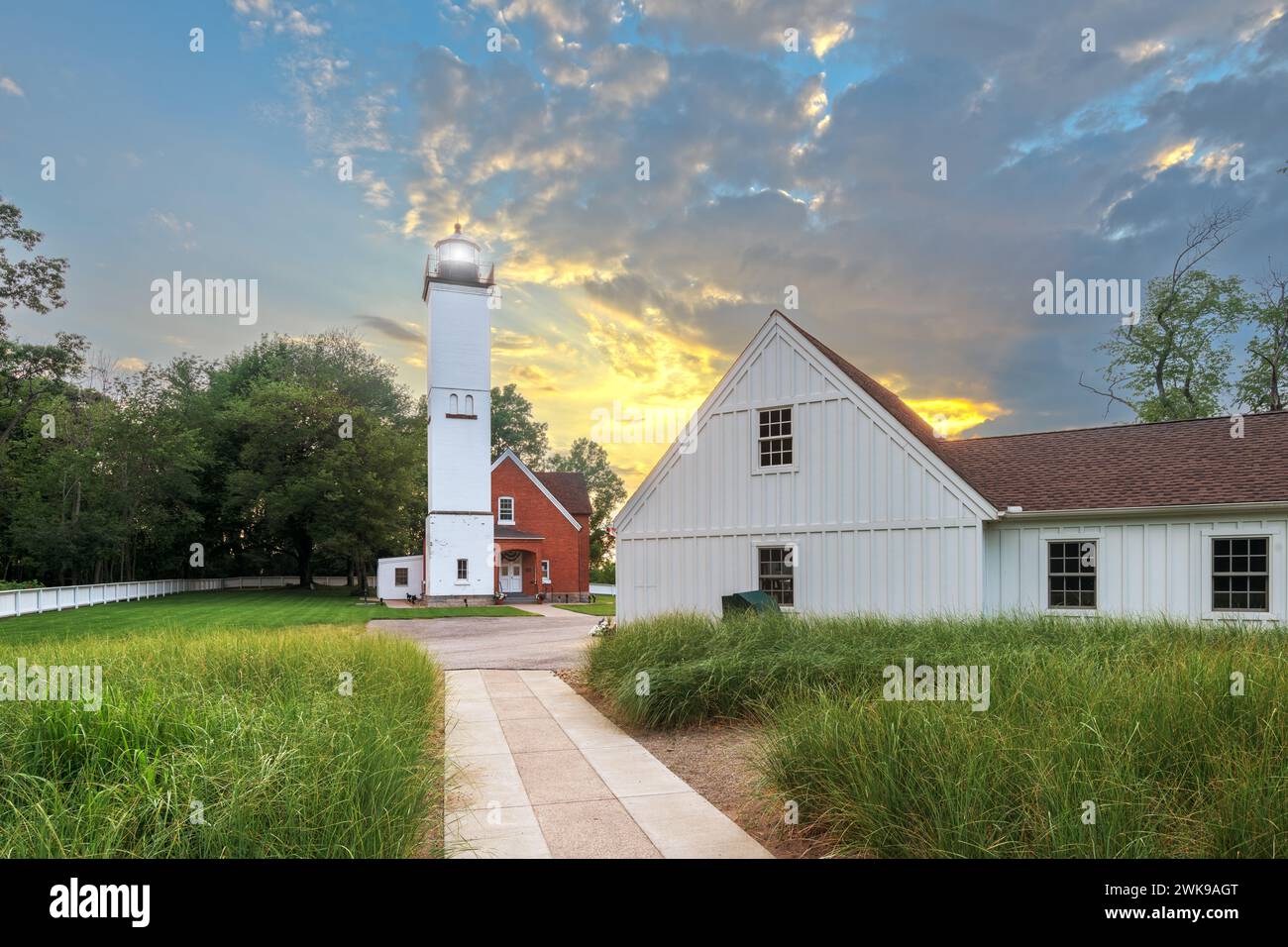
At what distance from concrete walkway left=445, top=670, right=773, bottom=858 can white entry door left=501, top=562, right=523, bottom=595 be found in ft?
103

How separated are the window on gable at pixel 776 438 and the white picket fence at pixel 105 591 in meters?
27.5

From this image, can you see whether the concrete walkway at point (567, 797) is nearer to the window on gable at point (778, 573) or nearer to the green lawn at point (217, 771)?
the green lawn at point (217, 771)

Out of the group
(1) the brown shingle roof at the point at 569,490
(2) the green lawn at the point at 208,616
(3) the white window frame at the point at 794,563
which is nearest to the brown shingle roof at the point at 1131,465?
(3) the white window frame at the point at 794,563

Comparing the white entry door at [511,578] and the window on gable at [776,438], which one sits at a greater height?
the window on gable at [776,438]

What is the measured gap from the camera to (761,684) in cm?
832

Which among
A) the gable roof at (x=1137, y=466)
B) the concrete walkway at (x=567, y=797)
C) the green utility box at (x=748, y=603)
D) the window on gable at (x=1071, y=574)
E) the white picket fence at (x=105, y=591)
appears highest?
the gable roof at (x=1137, y=466)

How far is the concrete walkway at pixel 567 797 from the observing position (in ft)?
15.6

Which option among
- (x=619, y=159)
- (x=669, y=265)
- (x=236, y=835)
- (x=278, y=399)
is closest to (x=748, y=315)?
(x=669, y=265)

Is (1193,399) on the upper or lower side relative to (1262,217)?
lower

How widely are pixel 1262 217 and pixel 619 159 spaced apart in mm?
27430

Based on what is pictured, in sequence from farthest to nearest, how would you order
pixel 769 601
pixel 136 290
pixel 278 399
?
pixel 278 399, pixel 136 290, pixel 769 601

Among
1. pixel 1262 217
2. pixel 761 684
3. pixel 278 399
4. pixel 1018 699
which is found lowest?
pixel 761 684

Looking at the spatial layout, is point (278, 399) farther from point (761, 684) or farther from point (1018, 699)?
point (1018, 699)

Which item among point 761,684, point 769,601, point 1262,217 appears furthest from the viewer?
point 1262,217
